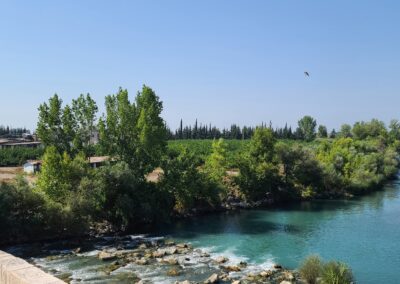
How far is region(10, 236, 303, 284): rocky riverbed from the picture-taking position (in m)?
28.6

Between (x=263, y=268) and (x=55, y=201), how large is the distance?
21.7 metres

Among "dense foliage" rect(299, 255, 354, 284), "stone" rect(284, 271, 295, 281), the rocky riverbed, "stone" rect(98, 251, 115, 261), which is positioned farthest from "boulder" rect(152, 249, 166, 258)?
"dense foliage" rect(299, 255, 354, 284)

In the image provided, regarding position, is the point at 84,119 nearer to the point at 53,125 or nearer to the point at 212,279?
the point at 53,125

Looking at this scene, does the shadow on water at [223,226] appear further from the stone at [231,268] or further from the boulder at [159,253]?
the stone at [231,268]

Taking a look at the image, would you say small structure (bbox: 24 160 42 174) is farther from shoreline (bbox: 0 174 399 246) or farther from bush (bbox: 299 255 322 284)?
bush (bbox: 299 255 322 284)

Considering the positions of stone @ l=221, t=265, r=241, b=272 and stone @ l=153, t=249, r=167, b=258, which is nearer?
stone @ l=221, t=265, r=241, b=272

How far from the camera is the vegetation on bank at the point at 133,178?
3922 cm

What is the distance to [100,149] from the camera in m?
48.5

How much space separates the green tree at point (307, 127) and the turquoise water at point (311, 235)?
124 meters

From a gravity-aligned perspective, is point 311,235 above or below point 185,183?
below

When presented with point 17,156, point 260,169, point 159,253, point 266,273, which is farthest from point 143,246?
point 17,156

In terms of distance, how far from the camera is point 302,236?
136 feet

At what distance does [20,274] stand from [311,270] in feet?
75.8

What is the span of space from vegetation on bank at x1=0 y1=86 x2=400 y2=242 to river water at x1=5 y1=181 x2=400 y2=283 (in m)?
3.30
